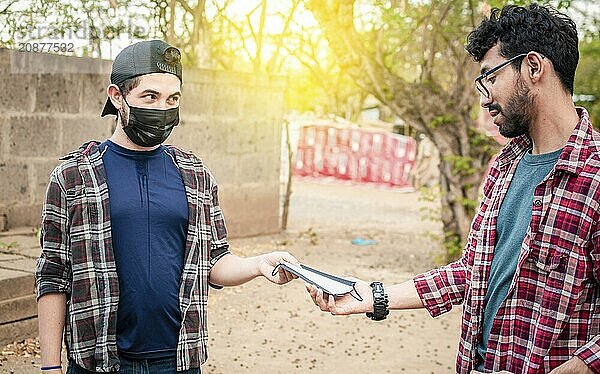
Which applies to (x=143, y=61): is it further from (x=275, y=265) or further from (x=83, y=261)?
(x=275, y=265)

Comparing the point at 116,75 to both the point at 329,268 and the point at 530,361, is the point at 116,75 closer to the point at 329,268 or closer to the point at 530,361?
the point at 530,361

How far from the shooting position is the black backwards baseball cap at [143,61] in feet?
10.0

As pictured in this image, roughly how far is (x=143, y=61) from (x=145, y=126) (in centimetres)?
24

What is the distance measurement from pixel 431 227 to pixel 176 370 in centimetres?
1225

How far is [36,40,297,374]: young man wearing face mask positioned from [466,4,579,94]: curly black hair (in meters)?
1.19

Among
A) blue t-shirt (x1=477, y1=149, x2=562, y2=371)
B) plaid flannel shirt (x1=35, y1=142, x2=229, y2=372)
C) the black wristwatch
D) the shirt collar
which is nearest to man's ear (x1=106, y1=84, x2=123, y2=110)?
plaid flannel shirt (x1=35, y1=142, x2=229, y2=372)

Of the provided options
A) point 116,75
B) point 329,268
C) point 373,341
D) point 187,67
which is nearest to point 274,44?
point 187,67

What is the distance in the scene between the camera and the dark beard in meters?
2.87

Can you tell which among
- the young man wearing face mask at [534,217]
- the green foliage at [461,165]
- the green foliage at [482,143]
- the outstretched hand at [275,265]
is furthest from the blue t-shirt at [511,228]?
the green foliage at [482,143]

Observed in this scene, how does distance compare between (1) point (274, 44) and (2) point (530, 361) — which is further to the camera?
(1) point (274, 44)

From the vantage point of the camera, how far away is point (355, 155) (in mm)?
23812

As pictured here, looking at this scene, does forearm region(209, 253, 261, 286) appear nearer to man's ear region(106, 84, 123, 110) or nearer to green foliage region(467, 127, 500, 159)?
man's ear region(106, 84, 123, 110)

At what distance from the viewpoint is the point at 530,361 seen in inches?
106

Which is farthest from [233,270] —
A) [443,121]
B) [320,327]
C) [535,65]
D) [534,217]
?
[443,121]
